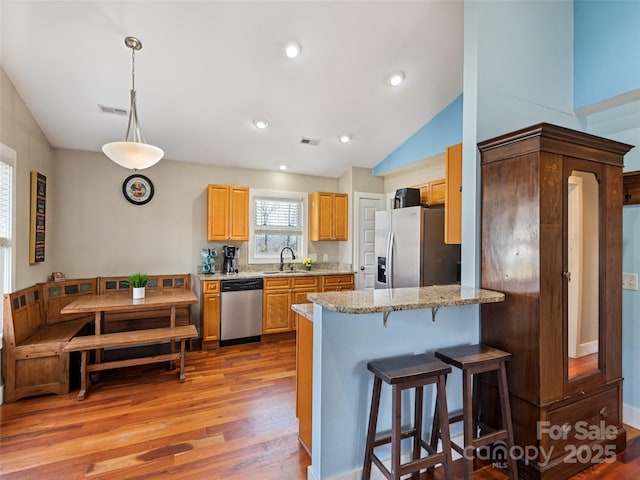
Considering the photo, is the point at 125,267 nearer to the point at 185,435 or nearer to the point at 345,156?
the point at 185,435

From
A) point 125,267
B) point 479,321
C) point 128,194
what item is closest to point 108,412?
point 125,267

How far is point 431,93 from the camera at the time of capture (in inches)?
138

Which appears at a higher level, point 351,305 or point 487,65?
point 487,65

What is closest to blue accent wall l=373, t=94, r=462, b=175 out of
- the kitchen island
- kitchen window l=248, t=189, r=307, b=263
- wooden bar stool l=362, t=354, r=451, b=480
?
kitchen window l=248, t=189, r=307, b=263

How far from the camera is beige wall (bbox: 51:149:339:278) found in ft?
12.6

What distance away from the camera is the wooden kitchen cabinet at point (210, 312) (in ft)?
13.2

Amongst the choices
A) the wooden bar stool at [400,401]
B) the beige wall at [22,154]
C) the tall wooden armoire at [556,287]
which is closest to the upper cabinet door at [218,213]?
the beige wall at [22,154]

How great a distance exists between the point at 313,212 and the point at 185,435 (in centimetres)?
349

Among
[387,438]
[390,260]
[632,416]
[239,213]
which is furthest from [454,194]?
[239,213]

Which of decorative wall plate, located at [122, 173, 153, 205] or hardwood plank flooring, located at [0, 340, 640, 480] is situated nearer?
hardwood plank flooring, located at [0, 340, 640, 480]

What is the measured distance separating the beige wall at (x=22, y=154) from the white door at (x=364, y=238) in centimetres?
392

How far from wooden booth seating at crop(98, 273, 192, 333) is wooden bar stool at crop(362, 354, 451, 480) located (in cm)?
307

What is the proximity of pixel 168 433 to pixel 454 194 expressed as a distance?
283 cm

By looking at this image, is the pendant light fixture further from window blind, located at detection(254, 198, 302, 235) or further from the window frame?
window blind, located at detection(254, 198, 302, 235)
